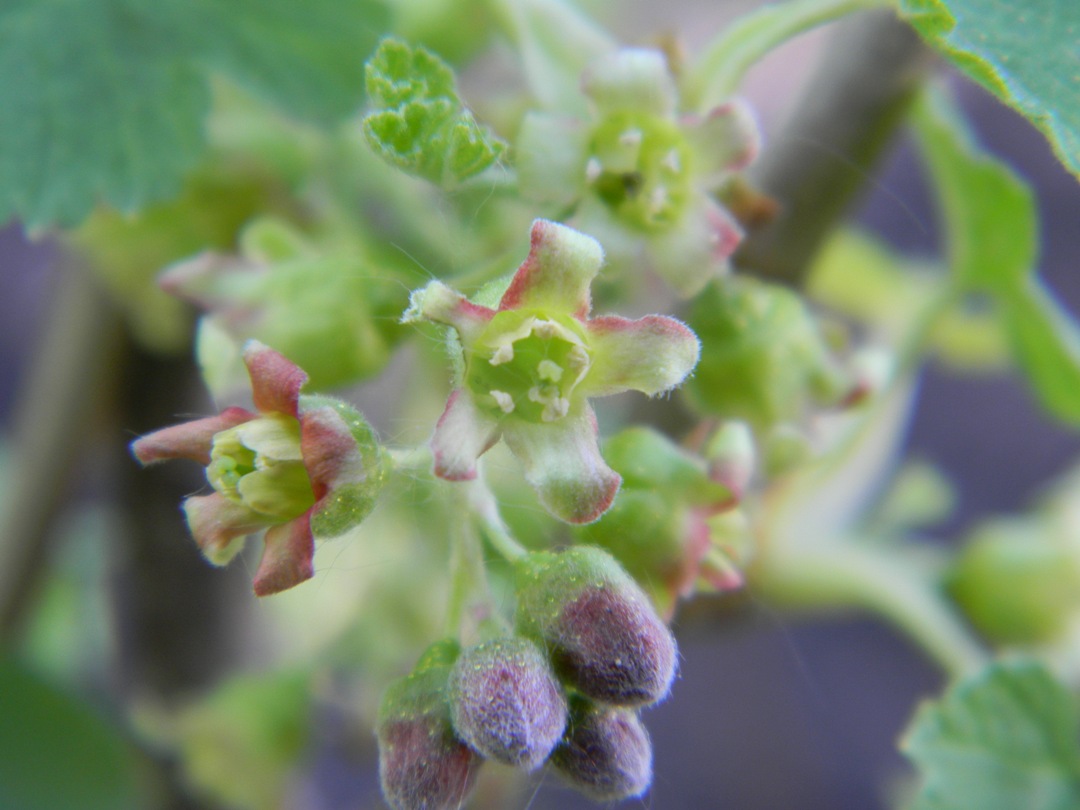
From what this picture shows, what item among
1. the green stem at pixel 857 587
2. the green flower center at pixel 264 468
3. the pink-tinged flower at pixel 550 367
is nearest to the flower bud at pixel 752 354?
the pink-tinged flower at pixel 550 367

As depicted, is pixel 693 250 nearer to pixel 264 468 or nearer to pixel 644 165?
pixel 644 165

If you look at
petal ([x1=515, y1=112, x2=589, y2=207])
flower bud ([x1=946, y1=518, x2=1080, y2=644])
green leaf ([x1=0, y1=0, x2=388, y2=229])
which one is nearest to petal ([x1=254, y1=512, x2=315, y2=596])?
petal ([x1=515, y1=112, x2=589, y2=207])

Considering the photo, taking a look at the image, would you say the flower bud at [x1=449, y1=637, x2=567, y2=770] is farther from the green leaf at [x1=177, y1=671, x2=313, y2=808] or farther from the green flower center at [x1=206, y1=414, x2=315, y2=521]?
the green leaf at [x1=177, y1=671, x2=313, y2=808]

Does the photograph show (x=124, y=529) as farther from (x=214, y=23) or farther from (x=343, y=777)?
(x=343, y=777)

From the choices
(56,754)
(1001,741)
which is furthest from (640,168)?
(56,754)

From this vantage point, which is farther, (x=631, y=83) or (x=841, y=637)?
(x=841, y=637)
